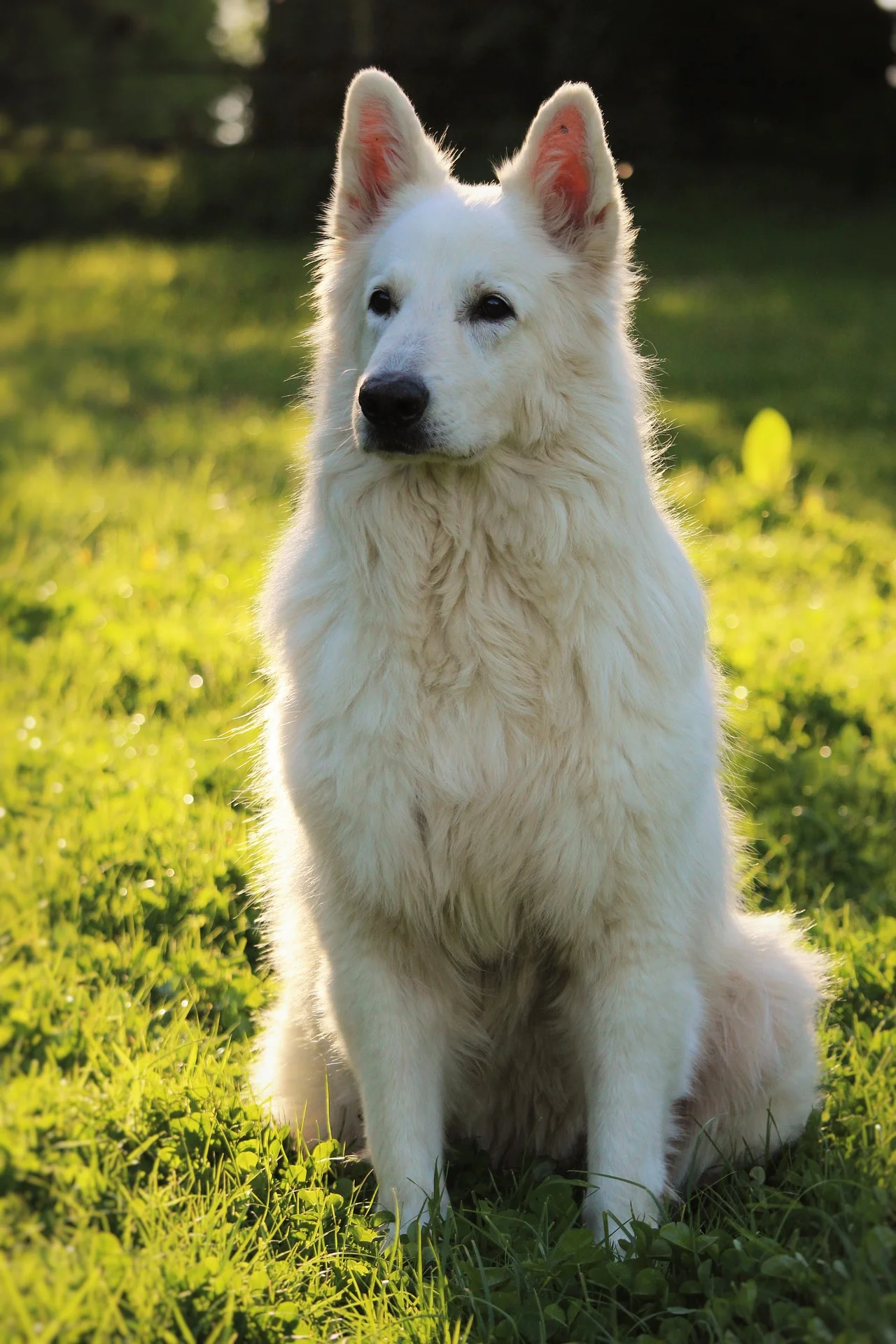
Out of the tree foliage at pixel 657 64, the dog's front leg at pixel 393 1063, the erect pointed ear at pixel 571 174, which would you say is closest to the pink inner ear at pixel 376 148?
the erect pointed ear at pixel 571 174

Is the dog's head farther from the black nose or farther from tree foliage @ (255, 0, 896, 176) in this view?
tree foliage @ (255, 0, 896, 176)

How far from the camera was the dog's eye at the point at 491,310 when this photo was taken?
2.93m

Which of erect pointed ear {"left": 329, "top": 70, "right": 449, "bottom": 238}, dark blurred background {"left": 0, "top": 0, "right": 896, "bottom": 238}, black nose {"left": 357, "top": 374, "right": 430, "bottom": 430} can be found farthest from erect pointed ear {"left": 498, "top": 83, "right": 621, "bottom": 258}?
dark blurred background {"left": 0, "top": 0, "right": 896, "bottom": 238}

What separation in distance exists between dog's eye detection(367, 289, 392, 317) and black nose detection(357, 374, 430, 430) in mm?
307

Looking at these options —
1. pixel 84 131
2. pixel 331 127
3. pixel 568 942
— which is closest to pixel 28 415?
pixel 568 942

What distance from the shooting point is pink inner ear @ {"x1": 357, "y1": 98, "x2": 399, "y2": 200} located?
3105 millimetres

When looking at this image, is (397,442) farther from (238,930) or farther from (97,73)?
(97,73)

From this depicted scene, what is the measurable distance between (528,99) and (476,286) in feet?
54.9

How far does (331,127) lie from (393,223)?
17.3 metres

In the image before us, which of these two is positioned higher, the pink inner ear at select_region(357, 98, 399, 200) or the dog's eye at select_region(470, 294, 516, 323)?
the pink inner ear at select_region(357, 98, 399, 200)

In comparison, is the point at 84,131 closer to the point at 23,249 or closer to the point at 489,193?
the point at 23,249

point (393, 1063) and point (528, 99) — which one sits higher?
point (528, 99)

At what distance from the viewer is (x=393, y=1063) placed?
2.90 metres

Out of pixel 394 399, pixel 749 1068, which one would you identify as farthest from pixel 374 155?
pixel 749 1068
